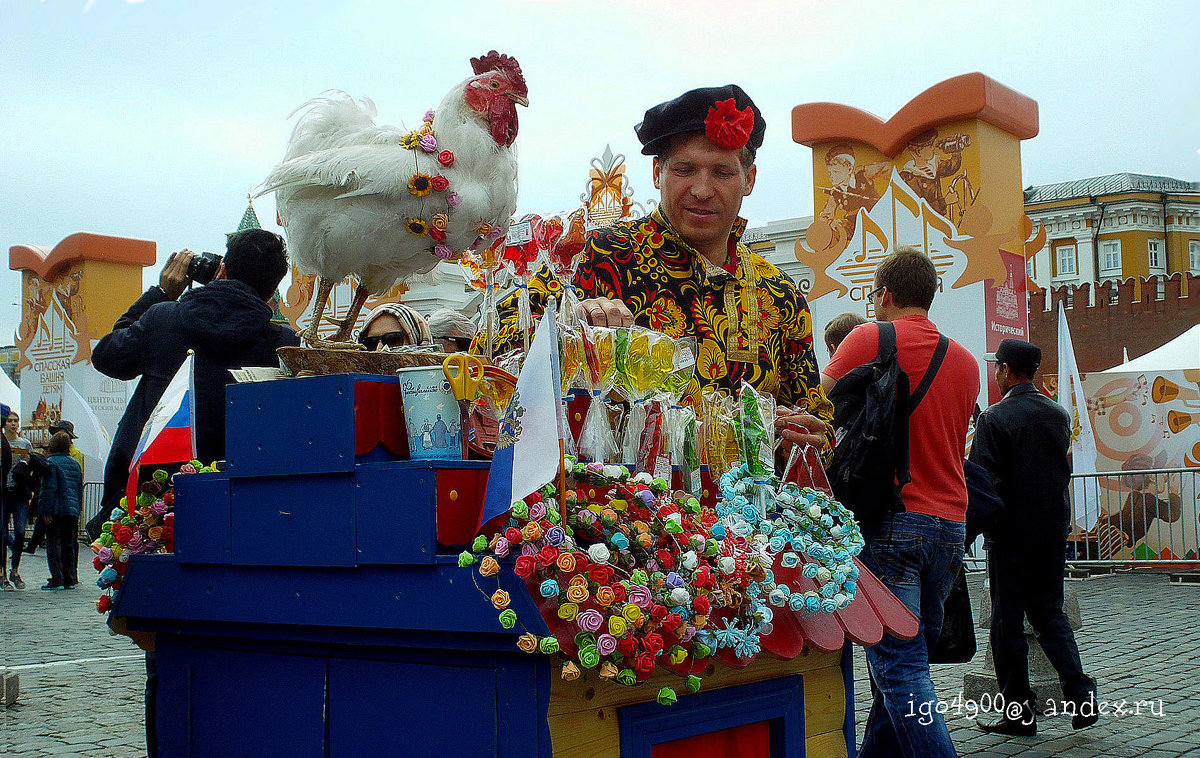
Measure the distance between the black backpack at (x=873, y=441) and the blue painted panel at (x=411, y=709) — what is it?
170 cm

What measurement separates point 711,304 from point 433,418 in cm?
100

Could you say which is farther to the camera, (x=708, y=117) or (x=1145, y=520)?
(x=1145, y=520)

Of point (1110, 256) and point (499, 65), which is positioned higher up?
point (1110, 256)

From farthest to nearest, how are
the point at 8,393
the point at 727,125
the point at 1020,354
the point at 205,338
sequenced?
the point at 8,393, the point at 1020,354, the point at 205,338, the point at 727,125

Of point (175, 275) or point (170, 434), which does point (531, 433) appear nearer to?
point (170, 434)


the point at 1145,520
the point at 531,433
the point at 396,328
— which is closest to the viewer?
the point at 531,433

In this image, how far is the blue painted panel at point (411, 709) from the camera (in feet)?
6.20

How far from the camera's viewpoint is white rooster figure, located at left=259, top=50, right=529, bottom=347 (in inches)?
89.4

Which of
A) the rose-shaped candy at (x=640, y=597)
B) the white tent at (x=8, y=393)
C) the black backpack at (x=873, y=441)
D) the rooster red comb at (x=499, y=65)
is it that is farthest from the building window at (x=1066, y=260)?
the rose-shaped candy at (x=640, y=597)

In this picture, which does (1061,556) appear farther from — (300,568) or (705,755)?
(300,568)

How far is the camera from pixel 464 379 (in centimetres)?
197

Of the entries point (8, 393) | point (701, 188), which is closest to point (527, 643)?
point (701, 188)

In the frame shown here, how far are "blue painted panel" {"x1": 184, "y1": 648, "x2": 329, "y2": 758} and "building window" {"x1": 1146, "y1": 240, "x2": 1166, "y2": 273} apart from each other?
145 feet

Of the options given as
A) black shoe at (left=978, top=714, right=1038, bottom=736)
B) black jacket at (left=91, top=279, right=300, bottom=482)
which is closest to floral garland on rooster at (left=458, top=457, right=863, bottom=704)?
black jacket at (left=91, top=279, right=300, bottom=482)
